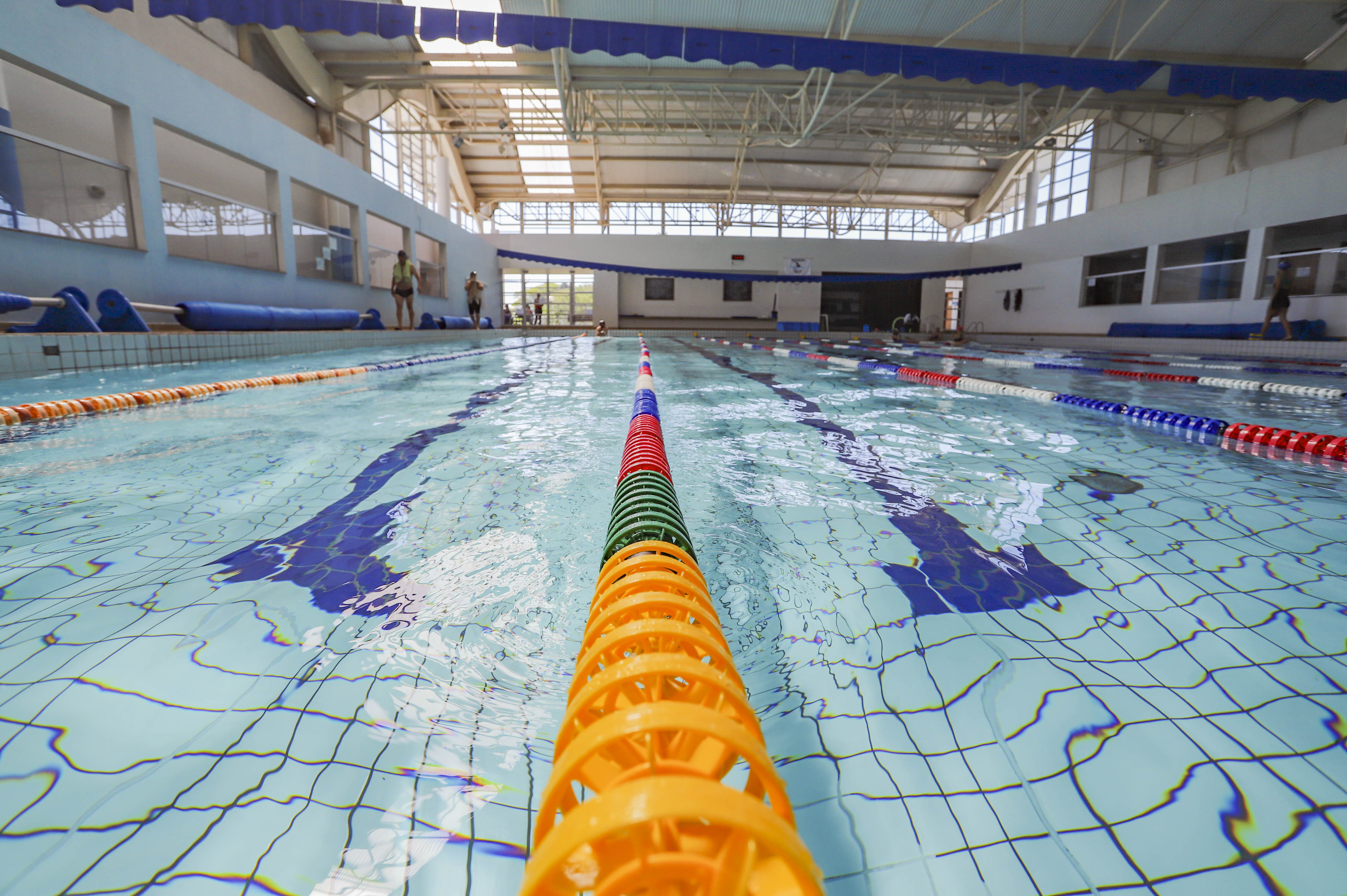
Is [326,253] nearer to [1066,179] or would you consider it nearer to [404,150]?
[404,150]

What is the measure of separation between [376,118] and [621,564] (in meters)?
17.4

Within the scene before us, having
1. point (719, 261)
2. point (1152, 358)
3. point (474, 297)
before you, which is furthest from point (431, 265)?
point (1152, 358)

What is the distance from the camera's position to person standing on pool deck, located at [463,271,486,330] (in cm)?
1420

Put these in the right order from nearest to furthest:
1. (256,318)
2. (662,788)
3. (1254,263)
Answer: (662,788) → (256,318) → (1254,263)

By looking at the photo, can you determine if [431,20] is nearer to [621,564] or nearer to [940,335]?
[621,564]

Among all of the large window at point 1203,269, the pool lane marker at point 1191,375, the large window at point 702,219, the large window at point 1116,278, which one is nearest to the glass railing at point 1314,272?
the large window at point 1203,269

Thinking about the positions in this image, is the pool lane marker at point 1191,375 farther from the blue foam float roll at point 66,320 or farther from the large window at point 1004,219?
the large window at point 1004,219

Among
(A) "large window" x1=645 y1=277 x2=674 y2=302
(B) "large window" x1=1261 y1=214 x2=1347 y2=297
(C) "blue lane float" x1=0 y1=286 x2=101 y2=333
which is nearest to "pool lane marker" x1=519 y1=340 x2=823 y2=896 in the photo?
(C) "blue lane float" x1=0 y1=286 x2=101 y2=333

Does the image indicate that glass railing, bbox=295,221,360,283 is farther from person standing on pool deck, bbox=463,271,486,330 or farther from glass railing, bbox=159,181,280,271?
person standing on pool deck, bbox=463,271,486,330

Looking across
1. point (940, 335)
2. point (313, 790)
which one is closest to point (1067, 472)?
point (313, 790)

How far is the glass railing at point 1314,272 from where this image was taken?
10.2 metres

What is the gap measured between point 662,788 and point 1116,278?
18765 mm

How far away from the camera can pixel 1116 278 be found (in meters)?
14.9

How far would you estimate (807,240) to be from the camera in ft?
67.5
